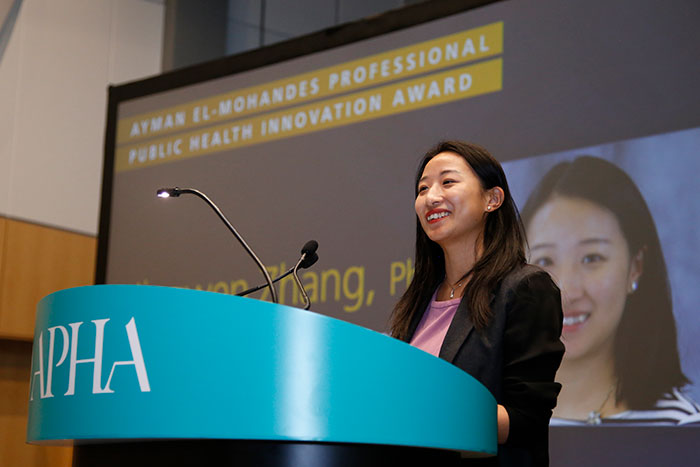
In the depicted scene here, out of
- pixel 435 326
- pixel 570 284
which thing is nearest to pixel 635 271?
pixel 570 284

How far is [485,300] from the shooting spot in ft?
5.48

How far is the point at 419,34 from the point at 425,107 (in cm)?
33

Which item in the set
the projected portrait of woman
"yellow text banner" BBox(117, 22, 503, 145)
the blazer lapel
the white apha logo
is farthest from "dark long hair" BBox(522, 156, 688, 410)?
the white apha logo

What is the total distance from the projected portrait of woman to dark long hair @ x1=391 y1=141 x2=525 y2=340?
3.81 ft

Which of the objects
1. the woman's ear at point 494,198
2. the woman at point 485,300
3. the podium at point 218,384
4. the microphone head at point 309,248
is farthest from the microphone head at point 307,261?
the podium at point 218,384

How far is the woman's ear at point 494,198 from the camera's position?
1.88m

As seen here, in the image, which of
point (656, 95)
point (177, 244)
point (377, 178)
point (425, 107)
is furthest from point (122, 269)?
point (656, 95)

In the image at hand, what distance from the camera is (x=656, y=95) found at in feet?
9.76

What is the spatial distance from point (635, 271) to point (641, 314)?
15 cm

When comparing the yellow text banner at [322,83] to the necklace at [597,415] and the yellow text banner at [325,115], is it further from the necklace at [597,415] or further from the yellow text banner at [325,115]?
the necklace at [597,415]

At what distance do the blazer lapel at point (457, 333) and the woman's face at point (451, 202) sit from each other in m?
0.18

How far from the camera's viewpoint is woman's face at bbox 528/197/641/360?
294 centimetres

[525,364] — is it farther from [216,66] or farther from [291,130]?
[216,66]

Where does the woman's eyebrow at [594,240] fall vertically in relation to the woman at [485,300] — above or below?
above
